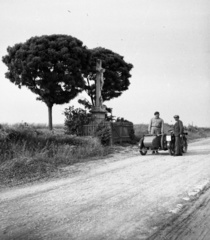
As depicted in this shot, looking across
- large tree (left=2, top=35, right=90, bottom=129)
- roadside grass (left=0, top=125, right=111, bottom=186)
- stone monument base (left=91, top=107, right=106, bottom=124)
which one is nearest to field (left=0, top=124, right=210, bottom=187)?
roadside grass (left=0, top=125, right=111, bottom=186)

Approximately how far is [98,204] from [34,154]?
608 centimetres

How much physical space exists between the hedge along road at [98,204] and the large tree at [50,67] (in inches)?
846

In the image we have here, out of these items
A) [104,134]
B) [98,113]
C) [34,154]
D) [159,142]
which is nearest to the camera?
[34,154]

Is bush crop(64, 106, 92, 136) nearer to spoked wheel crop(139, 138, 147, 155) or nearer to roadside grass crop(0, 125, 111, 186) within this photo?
roadside grass crop(0, 125, 111, 186)

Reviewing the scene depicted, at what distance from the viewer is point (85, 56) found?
99.9 ft

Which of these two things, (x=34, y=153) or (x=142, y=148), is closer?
(x=34, y=153)

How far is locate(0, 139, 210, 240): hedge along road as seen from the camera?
3.67m

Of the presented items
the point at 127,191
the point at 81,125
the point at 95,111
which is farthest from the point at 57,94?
the point at 127,191

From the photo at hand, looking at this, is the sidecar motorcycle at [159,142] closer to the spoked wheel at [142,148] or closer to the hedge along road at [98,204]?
the spoked wheel at [142,148]

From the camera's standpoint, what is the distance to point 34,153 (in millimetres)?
10422

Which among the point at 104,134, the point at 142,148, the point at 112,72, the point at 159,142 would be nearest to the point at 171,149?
the point at 159,142

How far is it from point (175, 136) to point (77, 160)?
4.82 meters

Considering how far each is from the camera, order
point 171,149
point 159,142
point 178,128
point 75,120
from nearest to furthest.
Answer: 1. point 171,149
2. point 159,142
3. point 178,128
4. point 75,120

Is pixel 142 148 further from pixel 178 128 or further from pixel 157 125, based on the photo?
pixel 178 128
